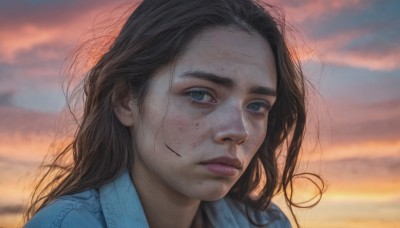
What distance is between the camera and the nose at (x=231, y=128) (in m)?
4.30

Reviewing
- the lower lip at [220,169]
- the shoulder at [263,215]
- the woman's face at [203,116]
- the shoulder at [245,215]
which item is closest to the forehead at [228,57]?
the woman's face at [203,116]

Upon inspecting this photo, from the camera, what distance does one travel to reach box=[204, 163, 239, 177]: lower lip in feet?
14.2

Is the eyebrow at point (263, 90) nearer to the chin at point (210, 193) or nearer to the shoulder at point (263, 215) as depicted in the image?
the chin at point (210, 193)

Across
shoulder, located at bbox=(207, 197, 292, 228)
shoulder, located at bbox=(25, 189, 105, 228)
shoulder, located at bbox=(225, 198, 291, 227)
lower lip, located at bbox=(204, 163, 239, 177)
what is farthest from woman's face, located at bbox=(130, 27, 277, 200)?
shoulder, located at bbox=(225, 198, 291, 227)

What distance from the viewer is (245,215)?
5.54 meters

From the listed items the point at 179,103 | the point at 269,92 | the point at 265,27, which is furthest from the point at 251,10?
the point at 179,103

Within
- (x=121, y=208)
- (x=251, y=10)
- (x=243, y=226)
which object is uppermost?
(x=251, y=10)

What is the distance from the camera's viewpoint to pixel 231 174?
4.41 meters

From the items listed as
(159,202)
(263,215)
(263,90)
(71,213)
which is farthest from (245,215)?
(71,213)

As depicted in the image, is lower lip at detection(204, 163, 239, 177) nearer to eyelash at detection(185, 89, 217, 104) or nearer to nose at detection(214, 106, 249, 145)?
nose at detection(214, 106, 249, 145)

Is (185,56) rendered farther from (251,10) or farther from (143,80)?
(251,10)

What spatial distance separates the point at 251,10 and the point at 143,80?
91 cm

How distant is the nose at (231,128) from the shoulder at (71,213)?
2.78 feet

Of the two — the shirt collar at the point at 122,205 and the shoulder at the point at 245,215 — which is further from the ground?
the shirt collar at the point at 122,205
